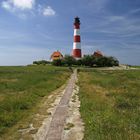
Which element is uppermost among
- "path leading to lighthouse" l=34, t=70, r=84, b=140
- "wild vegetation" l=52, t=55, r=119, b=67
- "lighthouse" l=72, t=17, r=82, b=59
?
"lighthouse" l=72, t=17, r=82, b=59

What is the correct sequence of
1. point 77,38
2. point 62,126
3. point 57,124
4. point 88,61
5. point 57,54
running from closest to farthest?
point 62,126
point 57,124
point 77,38
point 88,61
point 57,54

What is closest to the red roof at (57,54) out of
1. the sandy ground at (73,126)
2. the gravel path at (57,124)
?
the gravel path at (57,124)

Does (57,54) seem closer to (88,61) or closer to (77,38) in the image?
(88,61)

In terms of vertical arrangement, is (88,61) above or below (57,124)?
above

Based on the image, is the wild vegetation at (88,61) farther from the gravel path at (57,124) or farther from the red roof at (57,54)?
the gravel path at (57,124)

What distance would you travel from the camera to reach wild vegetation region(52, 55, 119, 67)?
89.9 meters

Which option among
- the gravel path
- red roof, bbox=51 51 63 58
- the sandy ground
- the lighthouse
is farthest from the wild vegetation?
the sandy ground

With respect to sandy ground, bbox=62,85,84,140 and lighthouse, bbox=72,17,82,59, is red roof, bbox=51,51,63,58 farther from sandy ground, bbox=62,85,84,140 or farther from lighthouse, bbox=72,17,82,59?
sandy ground, bbox=62,85,84,140

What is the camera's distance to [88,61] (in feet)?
302

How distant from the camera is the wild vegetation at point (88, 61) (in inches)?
3541

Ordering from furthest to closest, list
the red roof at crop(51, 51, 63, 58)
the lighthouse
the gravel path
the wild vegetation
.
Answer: the red roof at crop(51, 51, 63, 58) < the wild vegetation < the lighthouse < the gravel path

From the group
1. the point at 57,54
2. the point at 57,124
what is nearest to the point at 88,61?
the point at 57,54

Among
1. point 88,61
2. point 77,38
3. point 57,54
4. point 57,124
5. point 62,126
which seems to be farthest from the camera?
point 57,54

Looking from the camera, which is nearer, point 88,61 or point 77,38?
point 77,38
